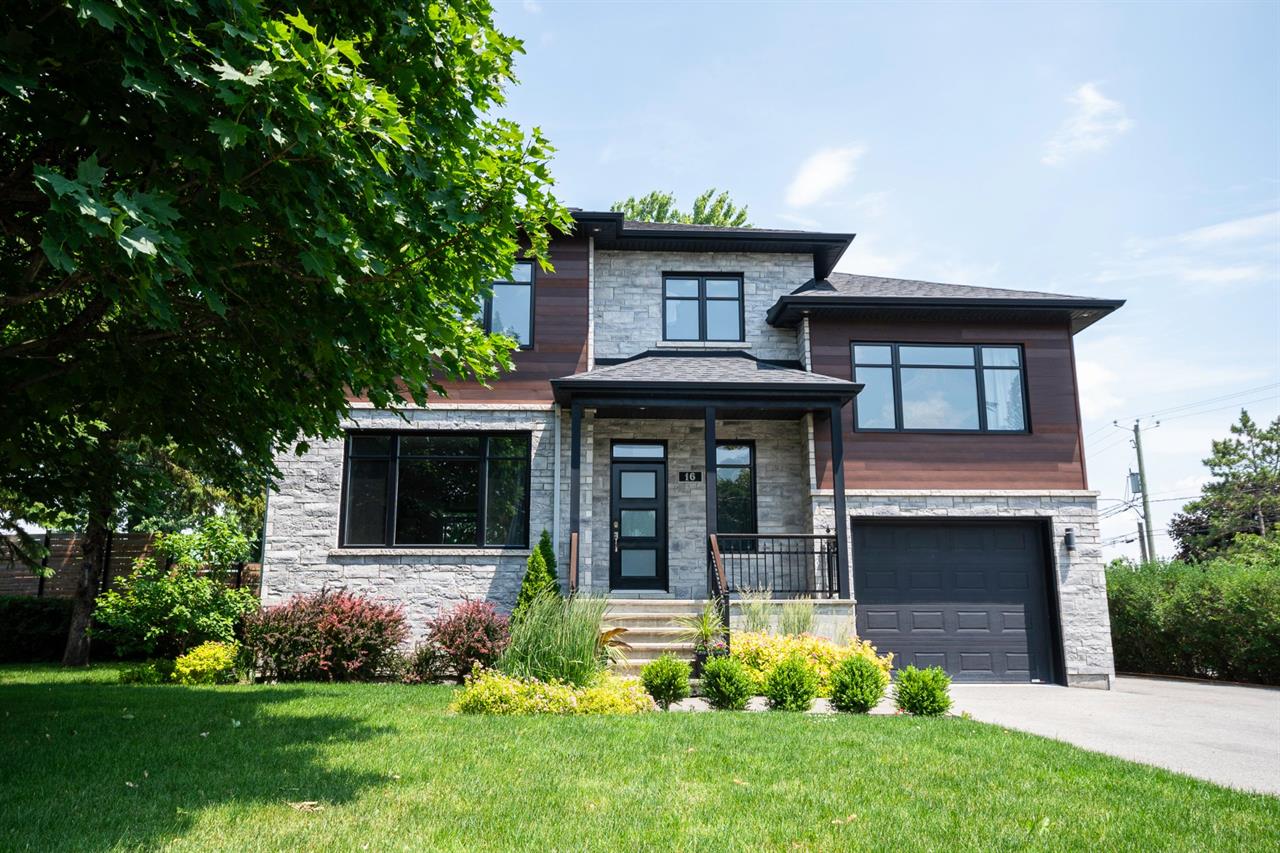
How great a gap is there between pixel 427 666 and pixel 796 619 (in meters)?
4.99

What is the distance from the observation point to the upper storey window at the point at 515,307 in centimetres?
1286

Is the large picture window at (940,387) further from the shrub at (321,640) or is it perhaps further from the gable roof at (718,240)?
the shrub at (321,640)

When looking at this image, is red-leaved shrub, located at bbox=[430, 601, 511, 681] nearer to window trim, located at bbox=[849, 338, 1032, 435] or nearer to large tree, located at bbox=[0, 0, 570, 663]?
large tree, located at bbox=[0, 0, 570, 663]

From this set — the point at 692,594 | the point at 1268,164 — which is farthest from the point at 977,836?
the point at 1268,164

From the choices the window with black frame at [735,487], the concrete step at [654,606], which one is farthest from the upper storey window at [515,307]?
the concrete step at [654,606]

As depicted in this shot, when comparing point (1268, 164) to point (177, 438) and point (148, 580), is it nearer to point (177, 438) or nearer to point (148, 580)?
point (177, 438)

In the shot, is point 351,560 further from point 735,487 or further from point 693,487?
point 735,487

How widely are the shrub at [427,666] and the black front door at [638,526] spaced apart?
9.92 ft

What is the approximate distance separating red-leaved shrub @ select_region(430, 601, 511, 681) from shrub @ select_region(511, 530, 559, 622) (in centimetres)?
47

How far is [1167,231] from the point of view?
12.9m

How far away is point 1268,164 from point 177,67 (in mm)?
13484

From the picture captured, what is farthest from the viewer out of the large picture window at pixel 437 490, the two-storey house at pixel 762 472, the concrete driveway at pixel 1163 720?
the large picture window at pixel 437 490

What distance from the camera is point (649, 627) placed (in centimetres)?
1102

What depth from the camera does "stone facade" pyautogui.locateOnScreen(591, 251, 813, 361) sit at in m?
13.7
